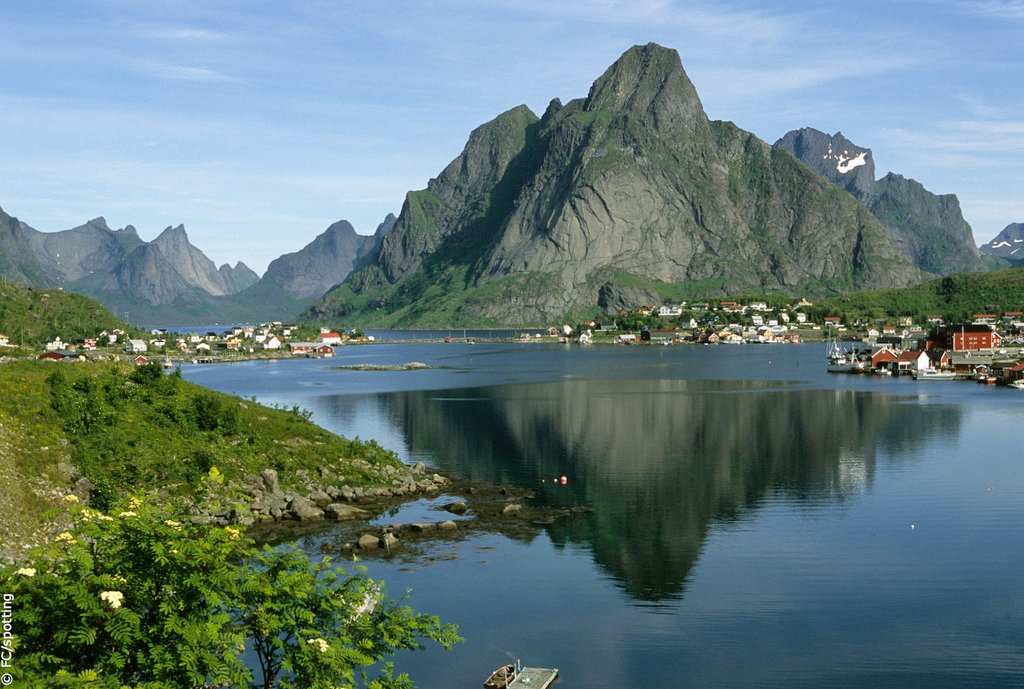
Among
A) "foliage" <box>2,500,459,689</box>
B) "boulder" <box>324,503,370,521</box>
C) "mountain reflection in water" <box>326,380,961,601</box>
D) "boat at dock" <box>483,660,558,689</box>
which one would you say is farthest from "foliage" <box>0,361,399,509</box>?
"foliage" <box>2,500,459,689</box>

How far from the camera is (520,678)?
106 ft

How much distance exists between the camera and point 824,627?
123ft

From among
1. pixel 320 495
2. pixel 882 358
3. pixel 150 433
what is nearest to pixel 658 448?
pixel 320 495

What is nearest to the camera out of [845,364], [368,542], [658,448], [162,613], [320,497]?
[162,613]

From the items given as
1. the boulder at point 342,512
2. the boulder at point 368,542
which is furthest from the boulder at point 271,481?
the boulder at point 368,542

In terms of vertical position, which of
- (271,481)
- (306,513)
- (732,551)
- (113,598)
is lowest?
(732,551)

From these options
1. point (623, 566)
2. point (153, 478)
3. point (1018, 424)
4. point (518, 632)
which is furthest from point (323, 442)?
point (1018, 424)

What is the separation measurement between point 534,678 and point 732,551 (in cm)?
1926

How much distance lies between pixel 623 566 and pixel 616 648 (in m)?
11.0

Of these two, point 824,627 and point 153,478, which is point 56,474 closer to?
point 153,478

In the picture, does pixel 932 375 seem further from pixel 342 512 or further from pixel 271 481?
pixel 271 481

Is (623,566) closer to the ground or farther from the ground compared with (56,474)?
closer to the ground

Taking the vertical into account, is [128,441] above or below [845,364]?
above

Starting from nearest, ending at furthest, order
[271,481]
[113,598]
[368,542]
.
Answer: [113,598] < [368,542] < [271,481]
